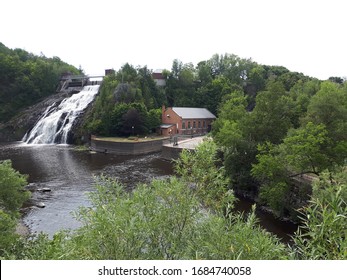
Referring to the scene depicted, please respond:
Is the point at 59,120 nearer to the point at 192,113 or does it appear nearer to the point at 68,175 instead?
the point at 192,113

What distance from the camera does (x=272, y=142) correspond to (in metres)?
24.0

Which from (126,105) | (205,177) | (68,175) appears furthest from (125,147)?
(205,177)

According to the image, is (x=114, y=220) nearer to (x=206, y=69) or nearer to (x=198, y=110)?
(x=198, y=110)

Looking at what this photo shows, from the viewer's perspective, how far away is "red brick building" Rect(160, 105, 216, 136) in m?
51.2

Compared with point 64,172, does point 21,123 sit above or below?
above

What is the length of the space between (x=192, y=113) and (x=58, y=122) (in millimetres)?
22675

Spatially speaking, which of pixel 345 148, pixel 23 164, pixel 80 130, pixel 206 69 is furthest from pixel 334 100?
pixel 206 69

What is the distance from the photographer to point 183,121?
170ft

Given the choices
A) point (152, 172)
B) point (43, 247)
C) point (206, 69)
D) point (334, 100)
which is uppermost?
point (206, 69)

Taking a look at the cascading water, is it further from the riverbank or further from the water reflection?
the riverbank

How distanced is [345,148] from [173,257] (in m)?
15.9

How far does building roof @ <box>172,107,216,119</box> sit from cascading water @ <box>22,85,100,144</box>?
53.1 feet

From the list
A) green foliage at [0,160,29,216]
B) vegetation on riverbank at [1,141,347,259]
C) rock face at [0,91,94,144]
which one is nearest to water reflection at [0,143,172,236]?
green foliage at [0,160,29,216]

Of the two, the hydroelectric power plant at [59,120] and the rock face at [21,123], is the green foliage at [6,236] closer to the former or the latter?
the hydroelectric power plant at [59,120]
